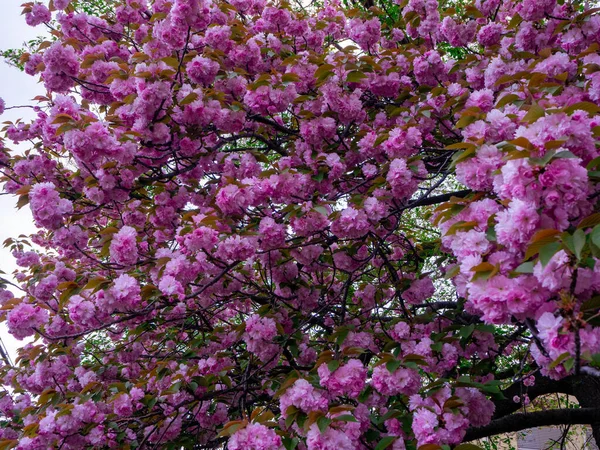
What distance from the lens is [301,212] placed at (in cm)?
254

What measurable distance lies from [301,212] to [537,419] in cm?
242

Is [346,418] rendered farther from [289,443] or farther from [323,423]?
[289,443]

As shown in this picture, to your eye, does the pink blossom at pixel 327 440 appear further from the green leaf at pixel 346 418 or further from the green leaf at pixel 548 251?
the green leaf at pixel 548 251

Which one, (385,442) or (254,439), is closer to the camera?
(254,439)

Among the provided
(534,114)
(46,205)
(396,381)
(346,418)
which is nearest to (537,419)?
(396,381)

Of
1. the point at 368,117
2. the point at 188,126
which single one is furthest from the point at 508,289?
the point at 368,117

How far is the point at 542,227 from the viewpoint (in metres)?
1.36

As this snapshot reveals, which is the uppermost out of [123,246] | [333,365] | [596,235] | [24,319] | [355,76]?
[355,76]

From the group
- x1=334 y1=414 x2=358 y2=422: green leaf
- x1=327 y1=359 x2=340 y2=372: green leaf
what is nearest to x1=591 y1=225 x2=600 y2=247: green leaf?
x1=334 y1=414 x2=358 y2=422: green leaf

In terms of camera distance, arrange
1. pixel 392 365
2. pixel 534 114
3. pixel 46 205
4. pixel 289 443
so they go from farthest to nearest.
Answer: pixel 46 205 → pixel 392 365 → pixel 289 443 → pixel 534 114

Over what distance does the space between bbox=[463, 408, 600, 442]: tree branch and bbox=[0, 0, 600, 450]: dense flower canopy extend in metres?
0.37

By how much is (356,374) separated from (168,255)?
1.25 meters

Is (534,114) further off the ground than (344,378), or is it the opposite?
(534,114)

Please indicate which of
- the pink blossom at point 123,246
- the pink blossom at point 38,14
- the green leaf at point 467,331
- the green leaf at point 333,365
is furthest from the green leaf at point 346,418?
the pink blossom at point 38,14
